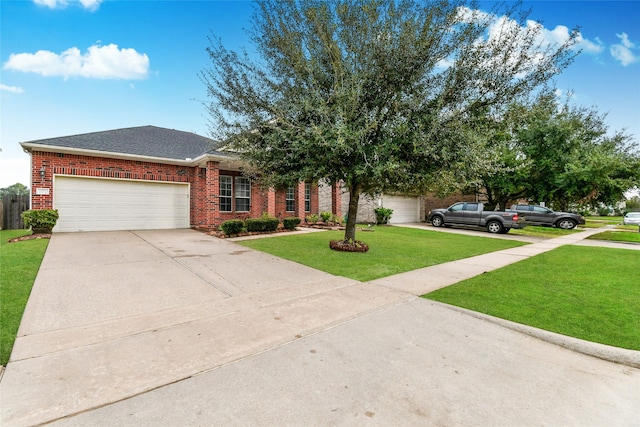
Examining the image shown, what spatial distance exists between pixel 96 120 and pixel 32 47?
603 cm

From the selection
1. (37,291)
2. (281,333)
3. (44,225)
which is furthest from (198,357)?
(44,225)

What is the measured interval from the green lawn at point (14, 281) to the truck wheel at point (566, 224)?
2425cm

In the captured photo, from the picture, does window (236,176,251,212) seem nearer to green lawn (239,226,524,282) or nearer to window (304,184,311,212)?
window (304,184,311,212)

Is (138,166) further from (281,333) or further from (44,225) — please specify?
(281,333)

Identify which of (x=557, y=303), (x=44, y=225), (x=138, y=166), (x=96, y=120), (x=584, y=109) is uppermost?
(x=584, y=109)

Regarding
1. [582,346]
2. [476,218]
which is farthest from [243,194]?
[582,346]

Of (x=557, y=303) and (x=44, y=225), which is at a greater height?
(x=44, y=225)

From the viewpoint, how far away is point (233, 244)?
9.35 meters

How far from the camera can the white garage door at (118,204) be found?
1118 cm

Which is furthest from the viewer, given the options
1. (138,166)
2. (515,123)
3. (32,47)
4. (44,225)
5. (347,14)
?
(138,166)

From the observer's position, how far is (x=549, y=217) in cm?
1881

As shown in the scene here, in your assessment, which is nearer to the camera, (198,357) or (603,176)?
(198,357)

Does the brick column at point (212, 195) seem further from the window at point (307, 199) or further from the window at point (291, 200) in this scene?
the window at point (307, 199)

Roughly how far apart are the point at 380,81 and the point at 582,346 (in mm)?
5924
